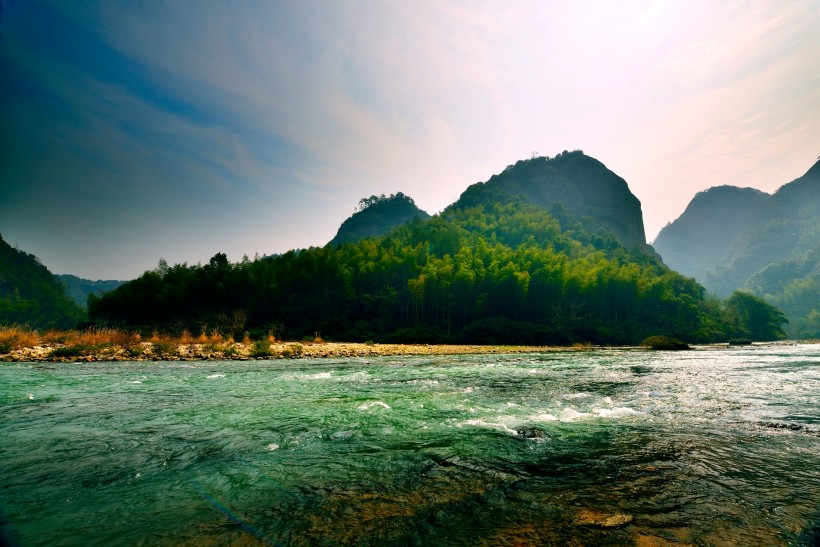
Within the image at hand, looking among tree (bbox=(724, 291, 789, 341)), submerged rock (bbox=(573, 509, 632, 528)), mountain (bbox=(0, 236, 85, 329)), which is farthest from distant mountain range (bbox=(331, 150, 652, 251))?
submerged rock (bbox=(573, 509, 632, 528))

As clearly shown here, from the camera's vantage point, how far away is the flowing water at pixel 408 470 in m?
2.98

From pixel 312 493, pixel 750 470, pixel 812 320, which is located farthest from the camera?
pixel 812 320

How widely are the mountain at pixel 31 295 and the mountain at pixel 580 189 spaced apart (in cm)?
14635

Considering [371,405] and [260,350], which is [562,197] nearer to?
[260,350]

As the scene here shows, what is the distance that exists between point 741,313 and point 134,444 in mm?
101441

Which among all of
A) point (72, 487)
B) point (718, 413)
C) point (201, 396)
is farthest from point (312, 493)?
point (718, 413)

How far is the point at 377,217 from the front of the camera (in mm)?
184625

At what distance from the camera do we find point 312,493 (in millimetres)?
3742

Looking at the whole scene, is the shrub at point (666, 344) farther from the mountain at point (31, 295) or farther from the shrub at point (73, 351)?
the mountain at point (31, 295)

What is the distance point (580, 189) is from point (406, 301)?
491ft

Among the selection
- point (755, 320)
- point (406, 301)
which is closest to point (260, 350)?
point (406, 301)

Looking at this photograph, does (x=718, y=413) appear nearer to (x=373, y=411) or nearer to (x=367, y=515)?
(x=373, y=411)

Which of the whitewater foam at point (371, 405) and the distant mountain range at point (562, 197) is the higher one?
the distant mountain range at point (562, 197)

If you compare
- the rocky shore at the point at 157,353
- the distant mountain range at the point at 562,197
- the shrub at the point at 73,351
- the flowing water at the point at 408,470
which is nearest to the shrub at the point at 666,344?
the rocky shore at the point at 157,353
